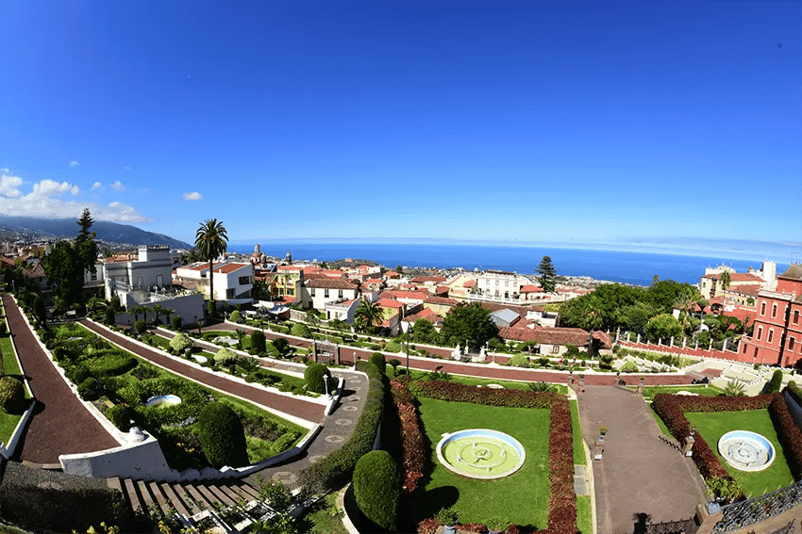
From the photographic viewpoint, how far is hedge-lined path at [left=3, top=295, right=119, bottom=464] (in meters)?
15.4

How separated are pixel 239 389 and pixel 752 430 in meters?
30.4

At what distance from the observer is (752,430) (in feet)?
77.8

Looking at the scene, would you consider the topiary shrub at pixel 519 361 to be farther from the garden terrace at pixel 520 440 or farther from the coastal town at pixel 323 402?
the garden terrace at pixel 520 440

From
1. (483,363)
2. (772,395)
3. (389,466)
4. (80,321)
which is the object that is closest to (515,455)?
(389,466)

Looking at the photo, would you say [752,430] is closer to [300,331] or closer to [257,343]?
[257,343]

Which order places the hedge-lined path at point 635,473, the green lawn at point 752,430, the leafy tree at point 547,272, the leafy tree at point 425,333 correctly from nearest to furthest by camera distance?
the hedge-lined path at point 635,473 → the green lawn at point 752,430 → the leafy tree at point 425,333 → the leafy tree at point 547,272

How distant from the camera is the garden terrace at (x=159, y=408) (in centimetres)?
1806

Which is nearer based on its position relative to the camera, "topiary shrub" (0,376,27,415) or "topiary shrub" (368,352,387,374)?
"topiary shrub" (0,376,27,415)

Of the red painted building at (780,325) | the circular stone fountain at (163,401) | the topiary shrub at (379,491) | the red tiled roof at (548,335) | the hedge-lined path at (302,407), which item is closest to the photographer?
the topiary shrub at (379,491)

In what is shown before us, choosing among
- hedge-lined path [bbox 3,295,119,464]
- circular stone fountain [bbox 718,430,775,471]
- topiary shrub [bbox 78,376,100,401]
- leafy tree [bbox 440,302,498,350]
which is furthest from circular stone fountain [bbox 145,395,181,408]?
circular stone fountain [bbox 718,430,775,471]

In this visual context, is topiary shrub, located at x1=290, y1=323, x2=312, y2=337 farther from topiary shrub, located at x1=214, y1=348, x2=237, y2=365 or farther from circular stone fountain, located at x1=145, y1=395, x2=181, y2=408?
circular stone fountain, located at x1=145, y1=395, x2=181, y2=408

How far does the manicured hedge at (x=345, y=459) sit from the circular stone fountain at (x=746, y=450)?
17.8 metres

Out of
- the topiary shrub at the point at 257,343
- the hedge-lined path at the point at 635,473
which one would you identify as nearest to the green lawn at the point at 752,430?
the hedge-lined path at the point at 635,473

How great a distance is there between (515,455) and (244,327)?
1310 inches
